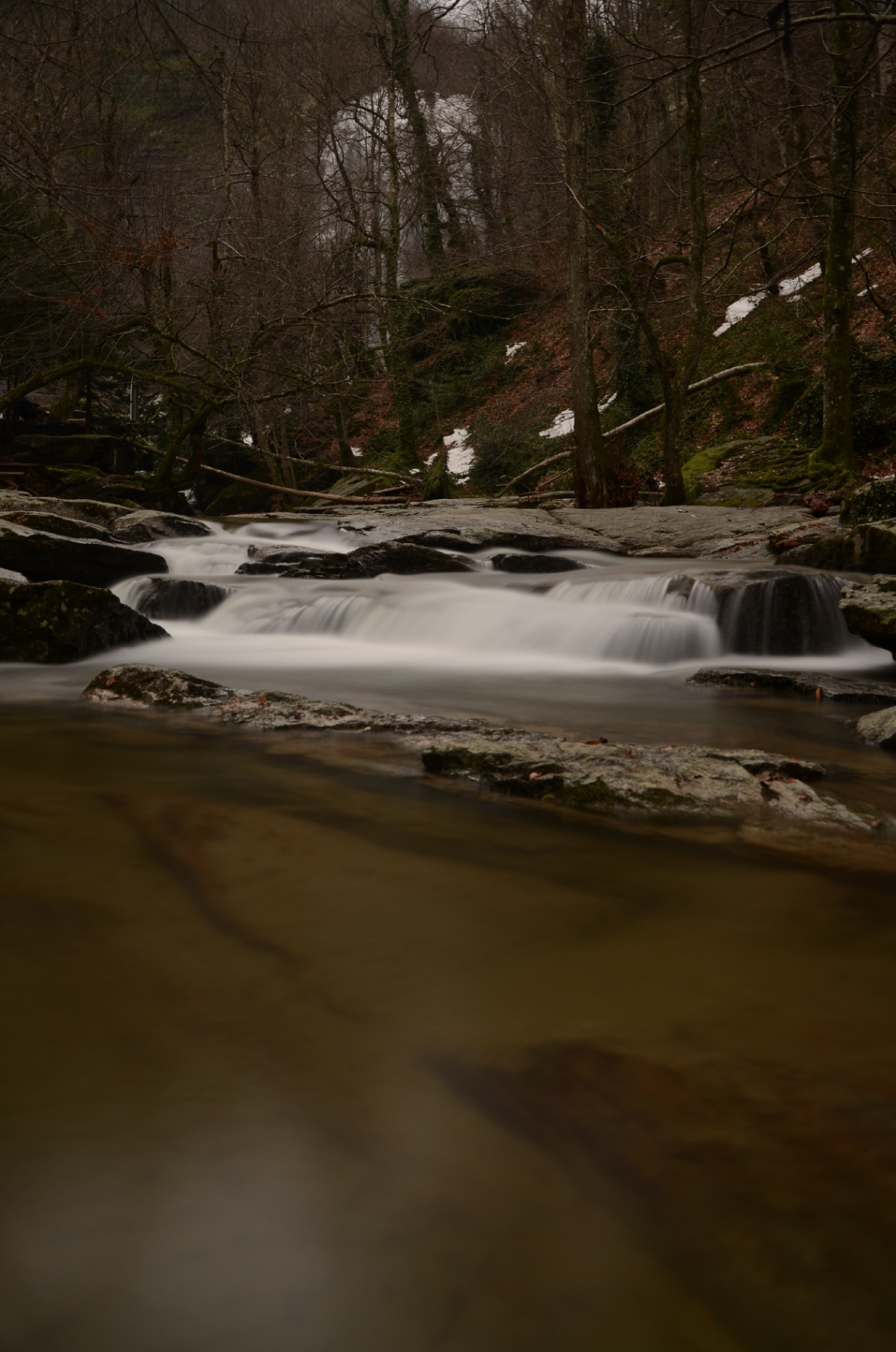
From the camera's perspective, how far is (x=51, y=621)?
768cm

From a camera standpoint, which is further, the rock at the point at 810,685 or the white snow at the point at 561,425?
the white snow at the point at 561,425

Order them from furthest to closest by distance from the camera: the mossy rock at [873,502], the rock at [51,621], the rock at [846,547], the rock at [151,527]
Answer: the rock at [151,527]
the mossy rock at [873,502]
the rock at [846,547]
the rock at [51,621]

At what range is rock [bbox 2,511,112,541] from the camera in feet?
35.6

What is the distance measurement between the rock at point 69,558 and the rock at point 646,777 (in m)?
6.14

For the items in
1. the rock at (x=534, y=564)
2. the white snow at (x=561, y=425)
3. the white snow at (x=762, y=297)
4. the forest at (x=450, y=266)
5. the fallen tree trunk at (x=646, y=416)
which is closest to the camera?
the forest at (x=450, y=266)

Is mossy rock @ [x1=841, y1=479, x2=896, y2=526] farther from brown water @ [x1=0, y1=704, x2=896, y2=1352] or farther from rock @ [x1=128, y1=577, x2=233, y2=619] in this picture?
brown water @ [x1=0, y1=704, x2=896, y2=1352]

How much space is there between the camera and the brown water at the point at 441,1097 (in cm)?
125

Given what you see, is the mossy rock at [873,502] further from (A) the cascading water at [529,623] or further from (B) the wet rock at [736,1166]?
(B) the wet rock at [736,1166]

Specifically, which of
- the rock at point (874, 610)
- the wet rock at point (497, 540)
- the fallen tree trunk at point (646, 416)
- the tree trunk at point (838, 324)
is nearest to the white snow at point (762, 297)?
the fallen tree trunk at point (646, 416)

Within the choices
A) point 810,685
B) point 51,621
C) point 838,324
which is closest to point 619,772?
point 810,685

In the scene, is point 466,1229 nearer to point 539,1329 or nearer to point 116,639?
point 539,1329

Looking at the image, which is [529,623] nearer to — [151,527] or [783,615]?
[783,615]

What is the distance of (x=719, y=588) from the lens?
8703 millimetres

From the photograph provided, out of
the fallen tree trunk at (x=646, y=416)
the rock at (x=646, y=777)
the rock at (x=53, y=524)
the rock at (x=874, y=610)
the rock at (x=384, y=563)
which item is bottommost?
the rock at (x=646, y=777)
